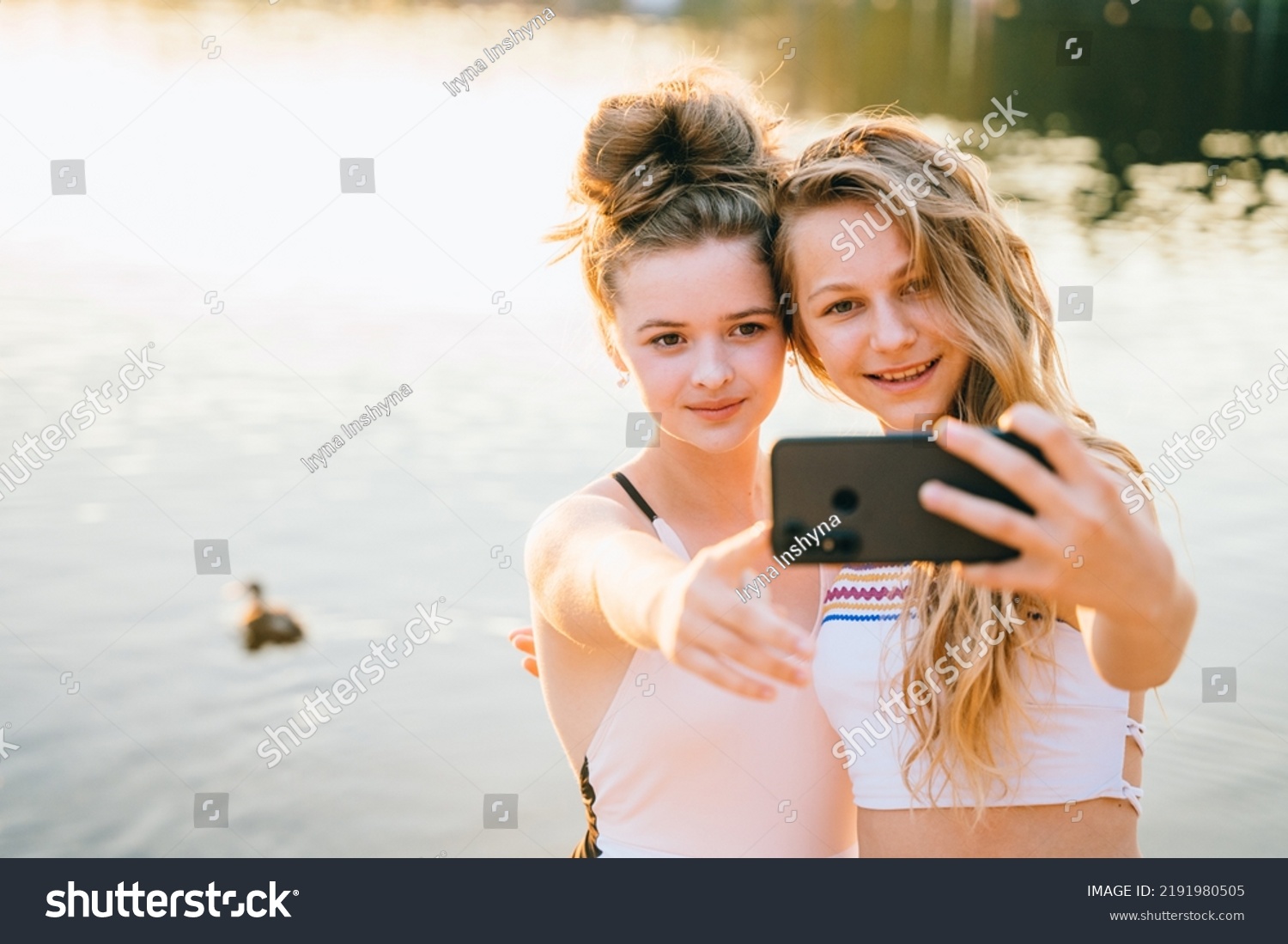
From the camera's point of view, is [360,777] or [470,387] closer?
[360,777]

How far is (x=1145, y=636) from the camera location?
1768 millimetres

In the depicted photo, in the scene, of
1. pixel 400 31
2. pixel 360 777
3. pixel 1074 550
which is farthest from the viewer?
pixel 400 31

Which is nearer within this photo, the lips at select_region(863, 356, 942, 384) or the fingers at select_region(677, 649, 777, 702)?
the fingers at select_region(677, 649, 777, 702)

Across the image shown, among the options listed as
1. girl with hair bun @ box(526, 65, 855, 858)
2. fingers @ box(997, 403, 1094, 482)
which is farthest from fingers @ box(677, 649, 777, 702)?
girl with hair bun @ box(526, 65, 855, 858)

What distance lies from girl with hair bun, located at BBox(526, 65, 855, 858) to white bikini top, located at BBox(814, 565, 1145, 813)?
0.53ft

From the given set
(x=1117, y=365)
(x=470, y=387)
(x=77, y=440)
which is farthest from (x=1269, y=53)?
(x=77, y=440)

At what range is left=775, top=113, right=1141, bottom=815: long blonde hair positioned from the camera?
2469 mm

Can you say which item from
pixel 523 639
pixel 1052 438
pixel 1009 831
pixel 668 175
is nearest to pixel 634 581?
pixel 1052 438

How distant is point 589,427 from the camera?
350 inches

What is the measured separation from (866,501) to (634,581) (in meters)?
0.43

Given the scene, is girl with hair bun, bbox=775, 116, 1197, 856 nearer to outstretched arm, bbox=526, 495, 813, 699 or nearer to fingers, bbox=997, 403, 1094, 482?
outstretched arm, bbox=526, 495, 813, 699

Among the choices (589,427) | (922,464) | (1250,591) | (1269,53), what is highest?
(1269,53)
